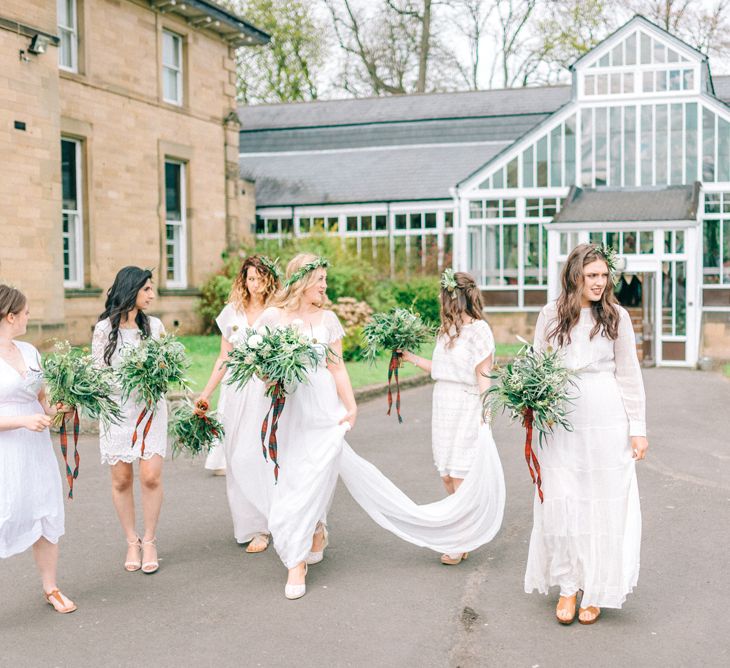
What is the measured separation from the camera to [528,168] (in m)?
24.9

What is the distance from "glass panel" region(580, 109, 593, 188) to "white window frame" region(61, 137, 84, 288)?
41.8 feet

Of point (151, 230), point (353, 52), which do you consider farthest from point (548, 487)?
point (353, 52)

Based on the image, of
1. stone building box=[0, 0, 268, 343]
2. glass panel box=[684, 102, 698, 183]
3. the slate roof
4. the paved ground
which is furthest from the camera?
glass panel box=[684, 102, 698, 183]

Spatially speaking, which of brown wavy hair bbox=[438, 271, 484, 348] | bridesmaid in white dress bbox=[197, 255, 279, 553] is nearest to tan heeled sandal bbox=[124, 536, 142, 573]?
bridesmaid in white dress bbox=[197, 255, 279, 553]

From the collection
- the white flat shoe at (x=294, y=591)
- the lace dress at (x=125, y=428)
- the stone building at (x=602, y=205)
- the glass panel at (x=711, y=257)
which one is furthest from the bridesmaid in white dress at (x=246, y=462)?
the glass panel at (x=711, y=257)

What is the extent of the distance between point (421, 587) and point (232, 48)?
21.3 meters

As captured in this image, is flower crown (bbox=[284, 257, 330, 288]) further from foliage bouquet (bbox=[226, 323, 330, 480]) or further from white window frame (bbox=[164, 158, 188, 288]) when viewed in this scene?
white window frame (bbox=[164, 158, 188, 288])

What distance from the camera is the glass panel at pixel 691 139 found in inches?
909

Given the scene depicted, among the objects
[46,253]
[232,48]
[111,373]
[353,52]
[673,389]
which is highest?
[353,52]

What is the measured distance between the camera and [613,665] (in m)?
4.25

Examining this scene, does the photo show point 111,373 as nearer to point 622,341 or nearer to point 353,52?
point 622,341

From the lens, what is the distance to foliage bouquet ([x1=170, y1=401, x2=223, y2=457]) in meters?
6.25

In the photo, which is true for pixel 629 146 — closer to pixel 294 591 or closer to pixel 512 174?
pixel 512 174

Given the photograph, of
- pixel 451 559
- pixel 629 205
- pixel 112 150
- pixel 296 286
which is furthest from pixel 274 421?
pixel 629 205
